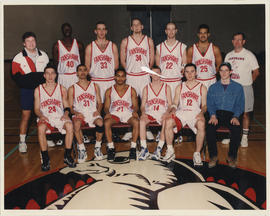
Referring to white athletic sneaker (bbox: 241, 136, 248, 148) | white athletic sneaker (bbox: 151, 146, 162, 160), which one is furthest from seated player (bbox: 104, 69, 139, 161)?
white athletic sneaker (bbox: 241, 136, 248, 148)

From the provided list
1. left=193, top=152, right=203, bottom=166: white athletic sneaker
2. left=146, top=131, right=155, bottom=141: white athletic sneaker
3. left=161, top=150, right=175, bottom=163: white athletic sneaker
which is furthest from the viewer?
left=146, top=131, right=155, bottom=141: white athletic sneaker

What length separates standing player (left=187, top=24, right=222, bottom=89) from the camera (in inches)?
172

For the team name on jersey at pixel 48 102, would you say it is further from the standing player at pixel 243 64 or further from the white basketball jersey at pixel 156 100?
the standing player at pixel 243 64

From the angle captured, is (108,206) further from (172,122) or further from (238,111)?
(238,111)

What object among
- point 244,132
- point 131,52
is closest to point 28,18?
point 131,52

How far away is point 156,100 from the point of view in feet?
13.7

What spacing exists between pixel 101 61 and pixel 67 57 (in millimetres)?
551

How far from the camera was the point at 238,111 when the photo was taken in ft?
12.4

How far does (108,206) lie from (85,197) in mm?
289

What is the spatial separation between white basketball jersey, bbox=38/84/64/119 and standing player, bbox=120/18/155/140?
3.63 feet

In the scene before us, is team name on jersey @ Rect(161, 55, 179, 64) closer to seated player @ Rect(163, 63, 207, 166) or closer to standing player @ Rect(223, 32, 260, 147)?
seated player @ Rect(163, 63, 207, 166)

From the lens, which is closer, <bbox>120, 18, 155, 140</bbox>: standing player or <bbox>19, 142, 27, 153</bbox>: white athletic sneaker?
<bbox>19, 142, 27, 153</bbox>: white athletic sneaker

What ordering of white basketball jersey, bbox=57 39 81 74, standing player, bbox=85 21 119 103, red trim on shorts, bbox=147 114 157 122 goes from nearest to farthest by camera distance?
red trim on shorts, bbox=147 114 157 122 → standing player, bbox=85 21 119 103 → white basketball jersey, bbox=57 39 81 74

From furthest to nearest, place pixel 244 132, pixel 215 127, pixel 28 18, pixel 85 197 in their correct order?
pixel 28 18
pixel 244 132
pixel 215 127
pixel 85 197
